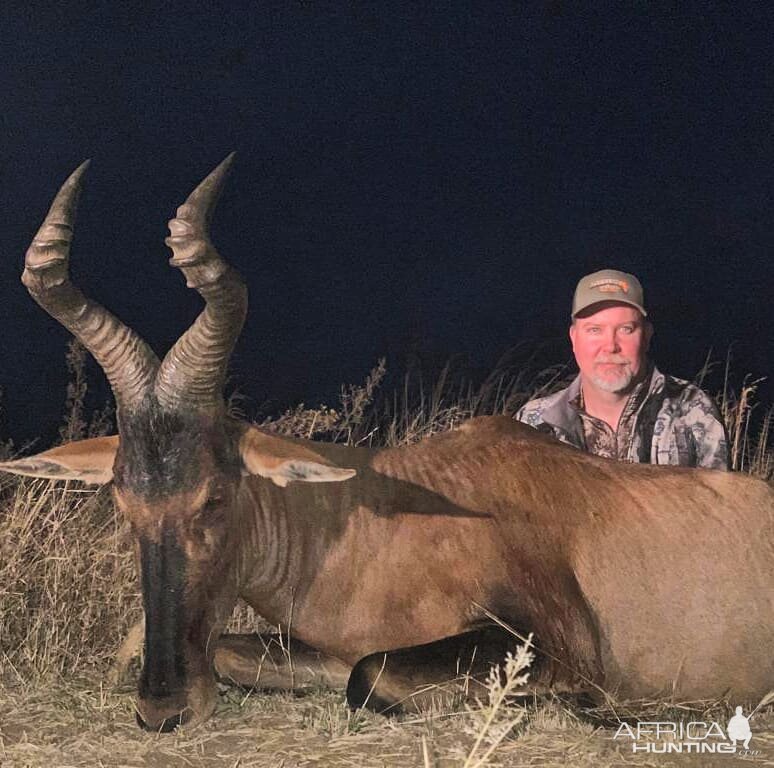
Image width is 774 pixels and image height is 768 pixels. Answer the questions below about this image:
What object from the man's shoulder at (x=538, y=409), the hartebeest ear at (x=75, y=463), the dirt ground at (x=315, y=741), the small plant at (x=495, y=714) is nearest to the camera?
the small plant at (x=495, y=714)

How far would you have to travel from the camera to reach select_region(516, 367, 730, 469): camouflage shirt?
23.1 feet

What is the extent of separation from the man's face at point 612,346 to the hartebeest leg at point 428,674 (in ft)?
9.79

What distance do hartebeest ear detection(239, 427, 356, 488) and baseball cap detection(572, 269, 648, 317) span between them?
2935 millimetres

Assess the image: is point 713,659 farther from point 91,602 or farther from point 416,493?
point 91,602

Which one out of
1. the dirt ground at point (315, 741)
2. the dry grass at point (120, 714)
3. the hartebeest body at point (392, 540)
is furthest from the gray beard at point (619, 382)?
the dirt ground at point (315, 741)

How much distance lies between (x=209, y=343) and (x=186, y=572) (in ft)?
2.92

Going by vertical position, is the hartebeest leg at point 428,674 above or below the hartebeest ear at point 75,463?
below

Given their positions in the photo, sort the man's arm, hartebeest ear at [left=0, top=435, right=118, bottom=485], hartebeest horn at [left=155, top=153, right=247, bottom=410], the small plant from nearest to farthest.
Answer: the small plant, hartebeest horn at [left=155, top=153, right=247, bottom=410], hartebeest ear at [left=0, top=435, right=118, bottom=485], the man's arm

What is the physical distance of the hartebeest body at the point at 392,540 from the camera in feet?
14.5

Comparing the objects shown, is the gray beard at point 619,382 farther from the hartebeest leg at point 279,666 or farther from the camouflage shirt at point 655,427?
the hartebeest leg at point 279,666

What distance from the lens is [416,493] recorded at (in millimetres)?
5113

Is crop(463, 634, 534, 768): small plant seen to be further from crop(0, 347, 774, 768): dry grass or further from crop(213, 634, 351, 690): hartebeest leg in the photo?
crop(213, 634, 351, 690): hartebeest leg

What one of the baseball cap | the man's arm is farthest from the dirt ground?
the baseball cap

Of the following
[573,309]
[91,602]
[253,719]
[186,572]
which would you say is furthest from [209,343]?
[573,309]
